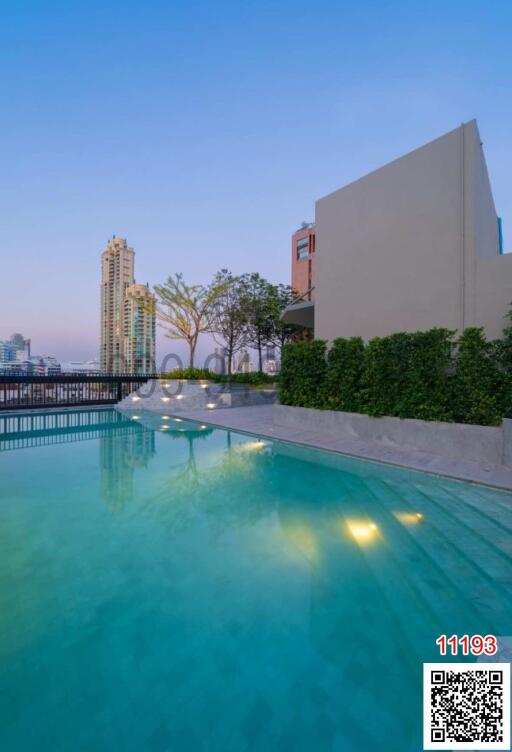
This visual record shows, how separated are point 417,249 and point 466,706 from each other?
929 centimetres

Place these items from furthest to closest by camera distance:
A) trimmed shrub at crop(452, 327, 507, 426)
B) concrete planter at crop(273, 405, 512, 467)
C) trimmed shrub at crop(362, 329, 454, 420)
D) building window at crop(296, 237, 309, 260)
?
building window at crop(296, 237, 309, 260)
trimmed shrub at crop(362, 329, 454, 420)
trimmed shrub at crop(452, 327, 507, 426)
concrete planter at crop(273, 405, 512, 467)

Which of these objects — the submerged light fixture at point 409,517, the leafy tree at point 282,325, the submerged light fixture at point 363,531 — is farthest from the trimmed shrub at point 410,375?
the leafy tree at point 282,325

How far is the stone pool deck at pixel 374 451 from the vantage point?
19.3ft

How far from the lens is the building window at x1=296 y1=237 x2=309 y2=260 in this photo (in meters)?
31.7

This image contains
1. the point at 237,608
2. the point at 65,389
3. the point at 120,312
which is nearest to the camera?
the point at 237,608

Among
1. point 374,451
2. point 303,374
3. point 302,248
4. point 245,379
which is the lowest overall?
point 374,451

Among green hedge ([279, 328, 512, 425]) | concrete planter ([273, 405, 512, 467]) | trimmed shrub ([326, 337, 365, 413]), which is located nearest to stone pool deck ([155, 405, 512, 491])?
concrete planter ([273, 405, 512, 467])

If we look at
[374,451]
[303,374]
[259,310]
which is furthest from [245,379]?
[374,451]

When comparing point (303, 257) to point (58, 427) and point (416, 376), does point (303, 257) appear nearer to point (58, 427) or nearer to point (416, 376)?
point (58, 427)

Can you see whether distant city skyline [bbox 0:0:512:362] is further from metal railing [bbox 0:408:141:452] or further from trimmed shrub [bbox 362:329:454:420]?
metal railing [bbox 0:408:141:452]

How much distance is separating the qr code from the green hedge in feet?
18.6

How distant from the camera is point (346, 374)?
9.08m

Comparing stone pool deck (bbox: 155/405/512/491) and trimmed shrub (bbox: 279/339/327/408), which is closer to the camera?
stone pool deck (bbox: 155/405/512/491)

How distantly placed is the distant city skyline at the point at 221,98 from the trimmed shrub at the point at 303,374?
684 cm
